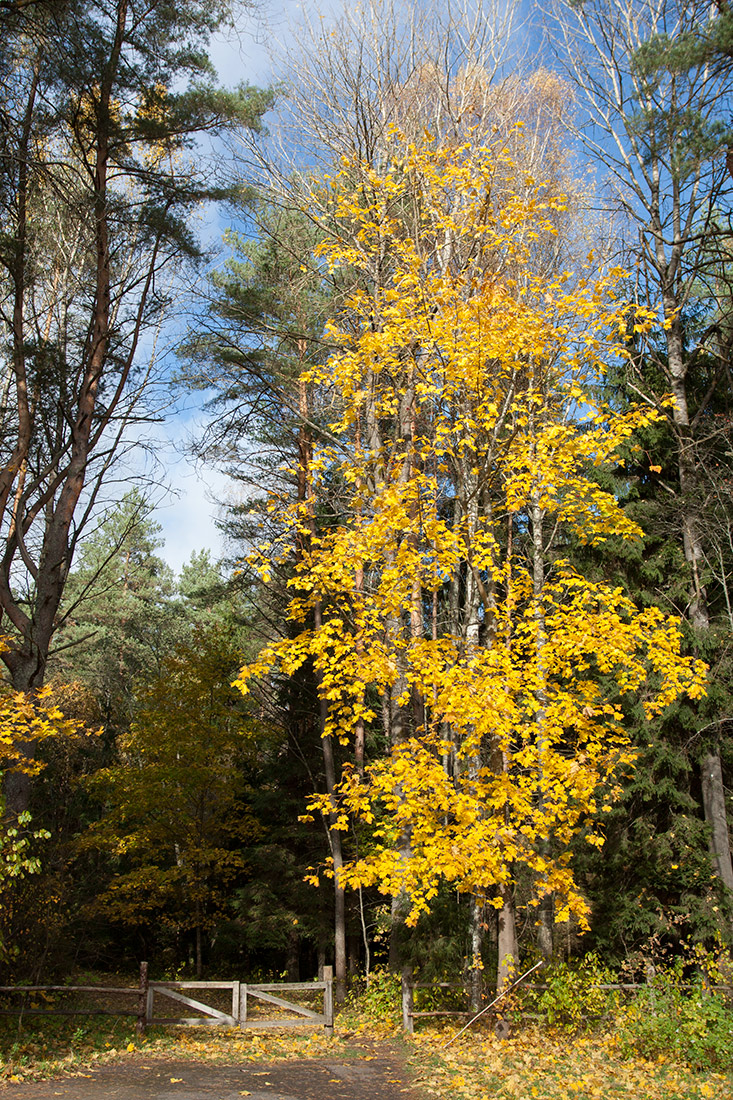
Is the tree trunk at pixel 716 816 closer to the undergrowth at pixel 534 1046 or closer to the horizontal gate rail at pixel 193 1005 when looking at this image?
the undergrowth at pixel 534 1046

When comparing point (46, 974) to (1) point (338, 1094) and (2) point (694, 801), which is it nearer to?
(1) point (338, 1094)

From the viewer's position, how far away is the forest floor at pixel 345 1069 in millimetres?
5859

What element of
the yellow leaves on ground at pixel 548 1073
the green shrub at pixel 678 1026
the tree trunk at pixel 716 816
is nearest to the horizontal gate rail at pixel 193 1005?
the yellow leaves on ground at pixel 548 1073

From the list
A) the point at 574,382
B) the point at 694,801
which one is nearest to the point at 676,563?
the point at 694,801

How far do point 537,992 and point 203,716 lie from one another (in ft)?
31.1

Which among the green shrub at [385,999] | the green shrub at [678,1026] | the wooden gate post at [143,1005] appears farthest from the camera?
the green shrub at [385,999]

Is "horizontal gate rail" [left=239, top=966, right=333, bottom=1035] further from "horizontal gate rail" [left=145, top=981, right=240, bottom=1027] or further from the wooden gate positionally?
"horizontal gate rail" [left=145, top=981, right=240, bottom=1027]

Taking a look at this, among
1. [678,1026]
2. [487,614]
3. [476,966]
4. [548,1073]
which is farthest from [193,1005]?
[487,614]

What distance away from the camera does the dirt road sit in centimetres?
602

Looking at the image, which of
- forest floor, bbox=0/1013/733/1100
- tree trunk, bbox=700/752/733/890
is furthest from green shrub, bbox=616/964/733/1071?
tree trunk, bbox=700/752/733/890

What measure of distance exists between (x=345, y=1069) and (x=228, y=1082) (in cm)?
143

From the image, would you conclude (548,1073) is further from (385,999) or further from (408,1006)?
(385,999)

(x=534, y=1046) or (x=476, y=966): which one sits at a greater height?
(x=476, y=966)

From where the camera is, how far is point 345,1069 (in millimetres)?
7547
